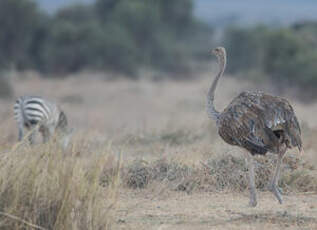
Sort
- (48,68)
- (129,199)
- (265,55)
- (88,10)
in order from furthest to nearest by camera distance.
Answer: (88,10) → (48,68) → (265,55) → (129,199)

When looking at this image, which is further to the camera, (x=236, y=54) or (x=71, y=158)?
(x=236, y=54)

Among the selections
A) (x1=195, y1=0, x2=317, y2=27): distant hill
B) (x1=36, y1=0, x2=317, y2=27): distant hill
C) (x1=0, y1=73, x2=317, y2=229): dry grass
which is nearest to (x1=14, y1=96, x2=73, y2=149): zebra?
(x1=0, y1=73, x2=317, y2=229): dry grass

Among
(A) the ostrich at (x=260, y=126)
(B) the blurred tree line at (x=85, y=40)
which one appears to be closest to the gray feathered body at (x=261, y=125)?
(A) the ostrich at (x=260, y=126)

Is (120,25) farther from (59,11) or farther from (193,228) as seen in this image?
(193,228)

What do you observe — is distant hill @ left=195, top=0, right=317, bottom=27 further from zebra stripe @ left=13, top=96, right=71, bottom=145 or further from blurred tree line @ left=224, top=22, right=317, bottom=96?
zebra stripe @ left=13, top=96, right=71, bottom=145

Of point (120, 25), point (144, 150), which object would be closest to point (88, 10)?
point (120, 25)

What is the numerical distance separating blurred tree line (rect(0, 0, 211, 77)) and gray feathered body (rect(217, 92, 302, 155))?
2315cm

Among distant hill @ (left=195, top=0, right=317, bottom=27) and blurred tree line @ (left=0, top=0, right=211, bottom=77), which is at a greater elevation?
distant hill @ (left=195, top=0, right=317, bottom=27)

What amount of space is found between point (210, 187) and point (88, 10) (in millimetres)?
33010

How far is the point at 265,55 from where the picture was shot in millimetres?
25016

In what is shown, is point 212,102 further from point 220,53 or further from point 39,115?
Answer: point 39,115

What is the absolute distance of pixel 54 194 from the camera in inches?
190

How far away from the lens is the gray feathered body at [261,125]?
5.94 m

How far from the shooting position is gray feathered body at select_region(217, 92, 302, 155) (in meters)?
5.94
